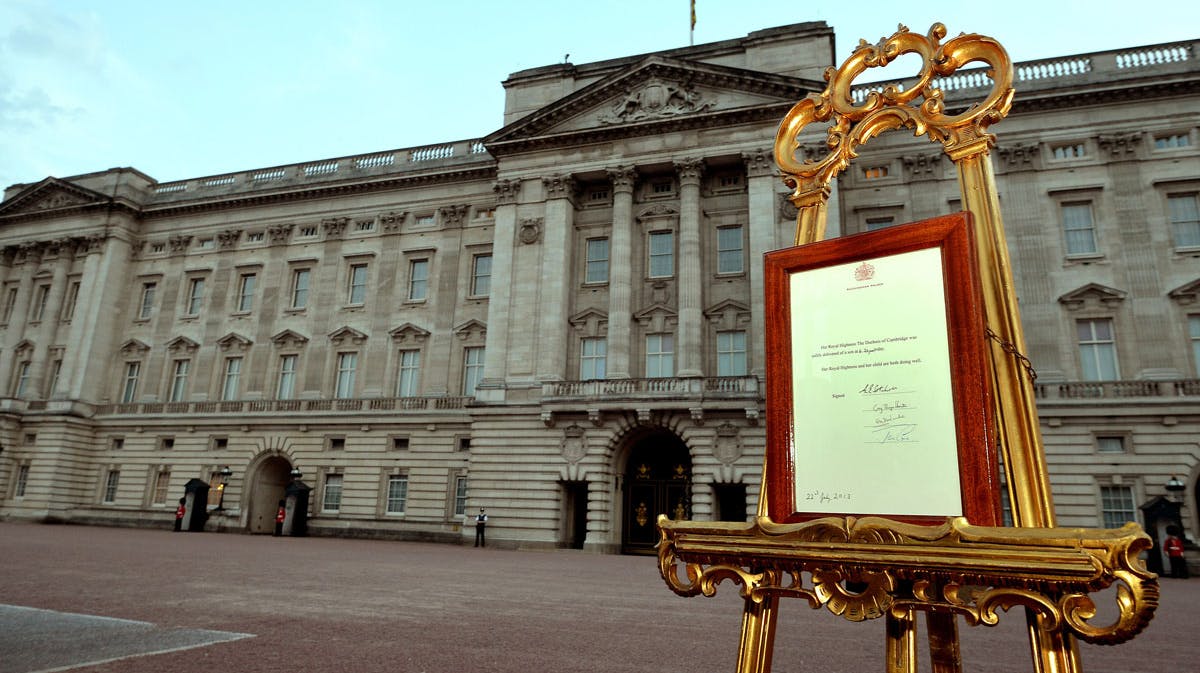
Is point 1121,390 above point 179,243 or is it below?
below

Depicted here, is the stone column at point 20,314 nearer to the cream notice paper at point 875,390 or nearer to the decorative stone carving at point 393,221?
the decorative stone carving at point 393,221

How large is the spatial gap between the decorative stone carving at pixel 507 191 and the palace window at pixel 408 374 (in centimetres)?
880

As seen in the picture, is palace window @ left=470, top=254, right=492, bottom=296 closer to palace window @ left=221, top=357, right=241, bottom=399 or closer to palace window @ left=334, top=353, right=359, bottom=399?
palace window @ left=334, top=353, right=359, bottom=399

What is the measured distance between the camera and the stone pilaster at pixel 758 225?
2934 cm

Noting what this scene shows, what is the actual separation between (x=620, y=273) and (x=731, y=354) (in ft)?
18.9

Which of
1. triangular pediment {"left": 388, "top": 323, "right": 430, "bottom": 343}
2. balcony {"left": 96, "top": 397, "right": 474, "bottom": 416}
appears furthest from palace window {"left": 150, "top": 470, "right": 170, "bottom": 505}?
triangular pediment {"left": 388, "top": 323, "right": 430, "bottom": 343}

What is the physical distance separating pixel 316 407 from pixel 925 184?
30034 mm

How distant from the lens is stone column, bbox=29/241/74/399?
42094 mm

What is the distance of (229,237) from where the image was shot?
42.1 m

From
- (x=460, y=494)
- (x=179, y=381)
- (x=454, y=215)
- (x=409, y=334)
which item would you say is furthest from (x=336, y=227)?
(x=460, y=494)

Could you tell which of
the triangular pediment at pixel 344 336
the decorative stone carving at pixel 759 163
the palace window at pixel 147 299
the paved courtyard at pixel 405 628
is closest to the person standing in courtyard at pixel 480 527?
the triangular pediment at pixel 344 336

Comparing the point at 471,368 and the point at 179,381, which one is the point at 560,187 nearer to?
the point at 471,368

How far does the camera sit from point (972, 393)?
274 centimetres

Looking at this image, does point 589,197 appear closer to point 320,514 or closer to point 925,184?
point 925,184
